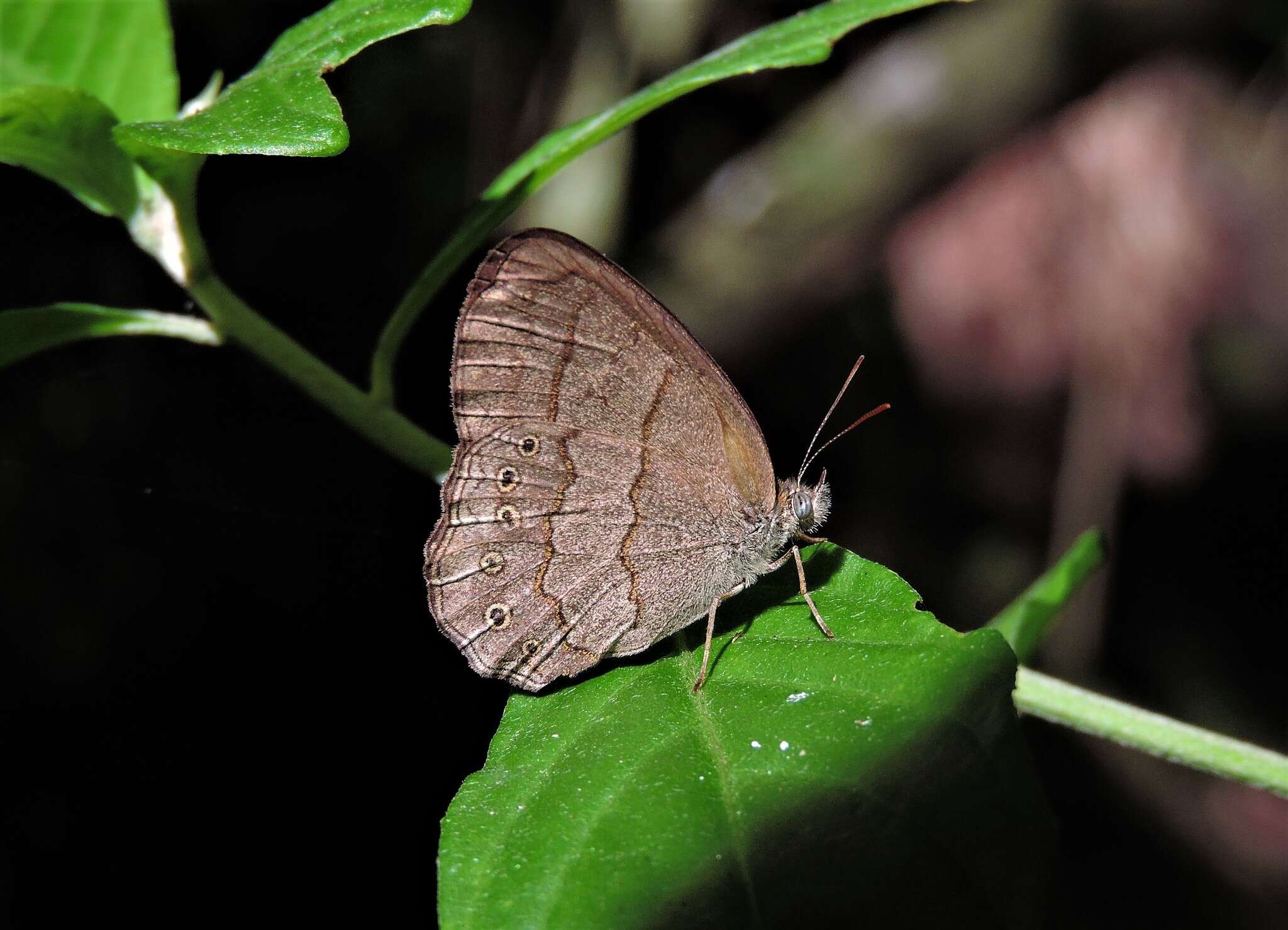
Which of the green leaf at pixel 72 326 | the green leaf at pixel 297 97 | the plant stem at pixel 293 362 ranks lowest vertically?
the plant stem at pixel 293 362

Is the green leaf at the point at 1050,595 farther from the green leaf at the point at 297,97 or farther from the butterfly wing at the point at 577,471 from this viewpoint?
the green leaf at the point at 297,97

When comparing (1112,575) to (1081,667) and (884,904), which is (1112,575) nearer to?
(1081,667)

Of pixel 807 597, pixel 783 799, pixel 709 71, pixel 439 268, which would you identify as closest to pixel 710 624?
pixel 807 597

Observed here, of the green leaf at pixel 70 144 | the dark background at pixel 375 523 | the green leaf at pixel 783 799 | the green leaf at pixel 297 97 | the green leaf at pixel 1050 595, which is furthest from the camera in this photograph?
the dark background at pixel 375 523

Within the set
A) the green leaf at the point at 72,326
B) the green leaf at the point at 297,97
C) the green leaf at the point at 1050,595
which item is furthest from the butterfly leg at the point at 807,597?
the green leaf at the point at 72,326

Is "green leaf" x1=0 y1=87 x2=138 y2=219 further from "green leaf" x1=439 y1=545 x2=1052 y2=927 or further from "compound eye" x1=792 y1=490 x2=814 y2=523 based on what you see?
"compound eye" x1=792 y1=490 x2=814 y2=523

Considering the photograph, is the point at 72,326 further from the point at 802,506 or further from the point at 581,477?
the point at 802,506
